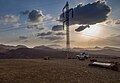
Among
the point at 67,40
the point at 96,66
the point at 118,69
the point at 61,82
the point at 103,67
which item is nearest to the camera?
the point at 61,82

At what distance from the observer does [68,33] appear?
69562mm

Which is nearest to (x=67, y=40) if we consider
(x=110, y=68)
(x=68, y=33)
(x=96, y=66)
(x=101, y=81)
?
(x=68, y=33)

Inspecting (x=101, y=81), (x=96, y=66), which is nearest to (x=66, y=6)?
(x=96, y=66)

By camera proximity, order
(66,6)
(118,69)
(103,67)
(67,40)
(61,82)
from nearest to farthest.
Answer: (61,82)
(118,69)
(103,67)
(67,40)
(66,6)

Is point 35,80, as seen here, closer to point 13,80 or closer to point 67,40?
point 13,80

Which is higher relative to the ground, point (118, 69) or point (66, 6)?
point (66, 6)

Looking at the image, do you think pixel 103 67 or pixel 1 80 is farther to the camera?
pixel 103 67

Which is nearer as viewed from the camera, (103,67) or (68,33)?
(103,67)

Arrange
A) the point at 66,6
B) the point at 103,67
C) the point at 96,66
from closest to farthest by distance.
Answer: the point at 103,67
the point at 96,66
the point at 66,6

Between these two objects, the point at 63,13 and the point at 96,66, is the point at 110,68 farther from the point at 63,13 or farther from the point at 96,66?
the point at 63,13

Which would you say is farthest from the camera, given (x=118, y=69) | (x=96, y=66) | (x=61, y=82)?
(x=96, y=66)

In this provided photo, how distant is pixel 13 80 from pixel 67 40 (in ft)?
156

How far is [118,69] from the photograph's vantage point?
32.3 m

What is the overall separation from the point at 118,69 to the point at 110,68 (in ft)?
3.94
